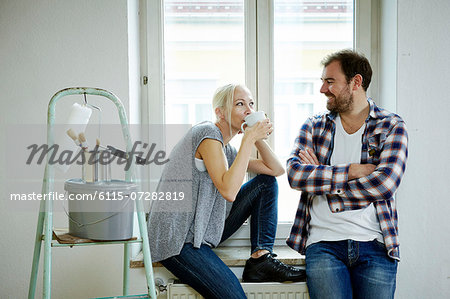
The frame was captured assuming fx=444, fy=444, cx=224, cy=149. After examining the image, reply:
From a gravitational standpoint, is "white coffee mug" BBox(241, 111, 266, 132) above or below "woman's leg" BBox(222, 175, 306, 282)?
above

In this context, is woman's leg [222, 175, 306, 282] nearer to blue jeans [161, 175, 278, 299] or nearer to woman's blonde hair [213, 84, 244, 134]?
blue jeans [161, 175, 278, 299]

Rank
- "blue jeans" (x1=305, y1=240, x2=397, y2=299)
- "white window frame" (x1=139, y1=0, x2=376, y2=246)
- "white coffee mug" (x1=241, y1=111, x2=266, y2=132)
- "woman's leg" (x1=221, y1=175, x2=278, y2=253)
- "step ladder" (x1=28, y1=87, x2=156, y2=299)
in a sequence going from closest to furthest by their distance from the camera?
1. "step ladder" (x1=28, y1=87, x2=156, y2=299)
2. "blue jeans" (x1=305, y1=240, x2=397, y2=299)
3. "white coffee mug" (x1=241, y1=111, x2=266, y2=132)
4. "woman's leg" (x1=221, y1=175, x2=278, y2=253)
5. "white window frame" (x1=139, y1=0, x2=376, y2=246)

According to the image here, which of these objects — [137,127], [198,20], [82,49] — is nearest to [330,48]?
[198,20]

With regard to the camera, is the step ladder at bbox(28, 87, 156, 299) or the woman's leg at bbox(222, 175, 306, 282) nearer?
the step ladder at bbox(28, 87, 156, 299)

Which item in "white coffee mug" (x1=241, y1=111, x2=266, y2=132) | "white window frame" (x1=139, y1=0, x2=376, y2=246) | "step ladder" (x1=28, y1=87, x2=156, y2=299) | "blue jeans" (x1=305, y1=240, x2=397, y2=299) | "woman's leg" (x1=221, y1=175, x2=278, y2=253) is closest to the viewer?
"step ladder" (x1=28, y1=87, x2=156, y2=299)

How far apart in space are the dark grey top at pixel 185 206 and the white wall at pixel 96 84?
319mm

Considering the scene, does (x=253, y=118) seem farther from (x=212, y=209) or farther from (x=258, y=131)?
(x=212, y=209)

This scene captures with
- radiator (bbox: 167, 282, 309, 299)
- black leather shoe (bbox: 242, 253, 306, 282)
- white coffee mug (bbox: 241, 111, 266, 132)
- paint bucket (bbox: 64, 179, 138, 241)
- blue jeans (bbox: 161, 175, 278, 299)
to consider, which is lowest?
radiator (bbox: 167, 282, 309, 299)

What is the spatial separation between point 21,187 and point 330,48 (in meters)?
1.65

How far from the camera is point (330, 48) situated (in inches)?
89.7

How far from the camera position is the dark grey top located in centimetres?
179

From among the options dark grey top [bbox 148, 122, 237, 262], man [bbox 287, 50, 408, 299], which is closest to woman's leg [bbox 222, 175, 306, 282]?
man [bbox 287, 50, 408, 299]

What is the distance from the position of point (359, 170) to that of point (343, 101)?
0.32 metres

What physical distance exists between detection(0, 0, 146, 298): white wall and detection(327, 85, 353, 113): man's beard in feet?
3.02
